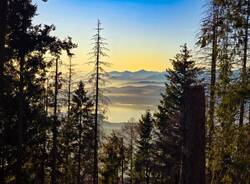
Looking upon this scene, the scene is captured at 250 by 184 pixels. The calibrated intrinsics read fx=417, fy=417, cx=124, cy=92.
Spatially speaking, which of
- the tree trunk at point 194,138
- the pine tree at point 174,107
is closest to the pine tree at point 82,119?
the pine tree at point 174,107

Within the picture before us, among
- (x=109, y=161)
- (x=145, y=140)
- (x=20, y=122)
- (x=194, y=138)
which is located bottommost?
(x=109, y=161)

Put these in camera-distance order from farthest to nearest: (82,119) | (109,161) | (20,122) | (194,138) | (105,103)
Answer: (109,161) → (82,119) → (105,103) → (20,122) → (194,138)

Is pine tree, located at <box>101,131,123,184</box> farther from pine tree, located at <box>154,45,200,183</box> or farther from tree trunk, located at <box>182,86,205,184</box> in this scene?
tree trunk, located at <box>182,86,205,184</box>

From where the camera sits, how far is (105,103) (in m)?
30.9

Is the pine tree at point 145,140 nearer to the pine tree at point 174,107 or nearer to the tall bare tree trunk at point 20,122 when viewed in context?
the pine tree at point 174,107

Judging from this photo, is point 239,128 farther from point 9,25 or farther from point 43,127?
point 43,127

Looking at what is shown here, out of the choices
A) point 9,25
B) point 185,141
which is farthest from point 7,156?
point 185,141

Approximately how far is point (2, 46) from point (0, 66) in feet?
2.13

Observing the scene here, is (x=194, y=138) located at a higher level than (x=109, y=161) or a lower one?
higher

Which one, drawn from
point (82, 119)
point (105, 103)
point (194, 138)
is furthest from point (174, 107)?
point (194, 138)

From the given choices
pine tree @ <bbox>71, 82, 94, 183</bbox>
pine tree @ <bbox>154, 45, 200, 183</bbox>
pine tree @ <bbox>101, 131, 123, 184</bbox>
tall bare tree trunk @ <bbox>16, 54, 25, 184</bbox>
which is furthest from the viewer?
pine tree @ <bbox>101, 131, 123, 184</bbox>

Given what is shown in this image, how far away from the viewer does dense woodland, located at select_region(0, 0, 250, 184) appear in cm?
817

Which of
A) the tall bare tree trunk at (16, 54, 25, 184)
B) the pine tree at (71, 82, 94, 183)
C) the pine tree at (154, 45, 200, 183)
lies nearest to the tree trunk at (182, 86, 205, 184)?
the tall bare tree trunk at (16, 54, 25, 184)

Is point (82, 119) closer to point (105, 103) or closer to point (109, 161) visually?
point (109, 161)
